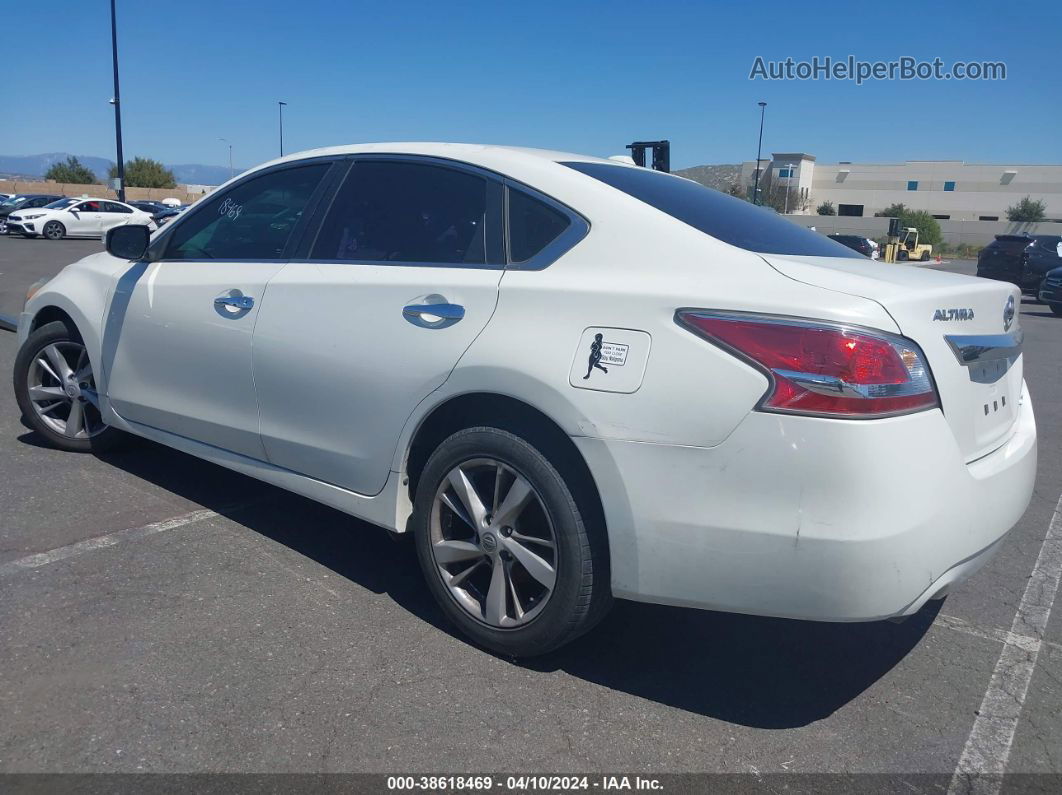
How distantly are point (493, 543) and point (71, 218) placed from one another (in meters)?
32.4

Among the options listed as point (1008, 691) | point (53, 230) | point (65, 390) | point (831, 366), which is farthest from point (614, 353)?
point (53, 230)

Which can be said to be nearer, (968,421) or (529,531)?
(968,421)

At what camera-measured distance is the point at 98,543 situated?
13.0ft

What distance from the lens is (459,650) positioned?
3.20 metres

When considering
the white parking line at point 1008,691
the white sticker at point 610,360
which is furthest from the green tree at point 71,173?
the white parking line at point 1008,691

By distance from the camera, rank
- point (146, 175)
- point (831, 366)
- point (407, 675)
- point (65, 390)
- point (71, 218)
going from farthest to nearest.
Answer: point (146, 175) → point (71, 218) → point (65, 390) → point (407, 675) → point (831, 366)

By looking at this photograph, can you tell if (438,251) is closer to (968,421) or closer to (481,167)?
(481,167)

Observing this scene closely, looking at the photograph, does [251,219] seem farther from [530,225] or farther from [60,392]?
[60,392]

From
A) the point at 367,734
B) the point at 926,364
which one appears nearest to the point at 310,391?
the point at 367,734

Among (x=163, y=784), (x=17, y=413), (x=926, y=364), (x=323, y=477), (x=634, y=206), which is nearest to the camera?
(x=163, y=784)

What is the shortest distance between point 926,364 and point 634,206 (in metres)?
1.05

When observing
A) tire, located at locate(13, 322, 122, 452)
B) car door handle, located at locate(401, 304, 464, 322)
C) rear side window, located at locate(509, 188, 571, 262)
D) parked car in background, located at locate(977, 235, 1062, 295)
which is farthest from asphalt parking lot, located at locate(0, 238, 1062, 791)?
parked car in background, located at locate(977, 235, 1062, 295)

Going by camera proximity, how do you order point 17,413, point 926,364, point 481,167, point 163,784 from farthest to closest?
point 17,413 < point 481,167 < point 926,364 < point 163,784

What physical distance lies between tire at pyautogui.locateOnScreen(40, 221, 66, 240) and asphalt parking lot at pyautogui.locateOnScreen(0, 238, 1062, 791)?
30.2m
